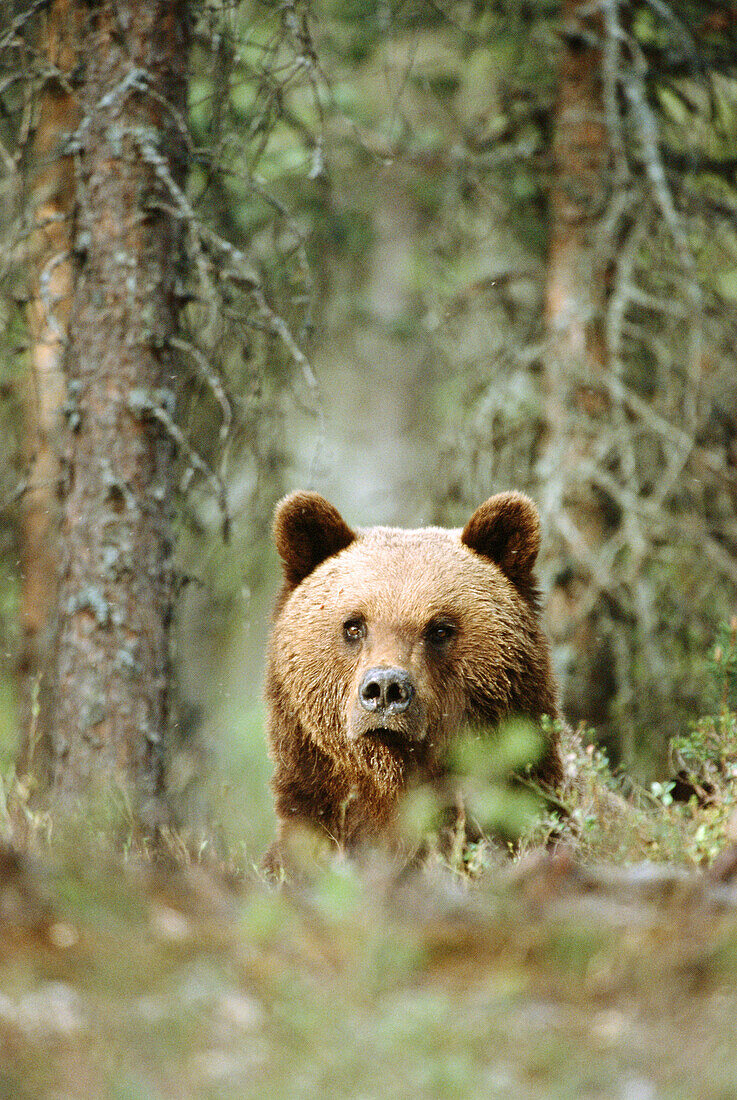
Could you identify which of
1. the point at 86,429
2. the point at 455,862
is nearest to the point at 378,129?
the point at 86,429

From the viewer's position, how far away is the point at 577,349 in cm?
733

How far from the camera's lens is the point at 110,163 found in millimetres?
5184

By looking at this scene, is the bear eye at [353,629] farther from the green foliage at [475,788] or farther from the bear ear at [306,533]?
the green foliage at [475,788]

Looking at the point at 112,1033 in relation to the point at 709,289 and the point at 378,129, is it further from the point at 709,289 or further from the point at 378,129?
the point at 378,129

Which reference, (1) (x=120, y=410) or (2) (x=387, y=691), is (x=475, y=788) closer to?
(2) (x=387, y=691)

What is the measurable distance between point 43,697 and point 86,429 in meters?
2.03

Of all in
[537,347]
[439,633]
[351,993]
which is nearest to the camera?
[351,993]

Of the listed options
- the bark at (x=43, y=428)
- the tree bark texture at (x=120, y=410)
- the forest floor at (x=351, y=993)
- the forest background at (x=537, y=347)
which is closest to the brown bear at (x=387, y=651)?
the tree bark texture at (x=120, y=410)

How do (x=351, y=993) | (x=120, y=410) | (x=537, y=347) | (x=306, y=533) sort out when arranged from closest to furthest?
(x=351, y=993) → (x=306, y=533) → (x=120, y=410) → (x=537, y=347)

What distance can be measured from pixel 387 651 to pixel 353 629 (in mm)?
316

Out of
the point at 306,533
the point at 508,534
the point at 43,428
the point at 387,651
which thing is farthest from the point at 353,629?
the point at 43,428

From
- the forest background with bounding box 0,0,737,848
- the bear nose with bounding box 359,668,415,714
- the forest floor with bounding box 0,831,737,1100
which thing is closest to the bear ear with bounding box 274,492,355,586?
the forest background with bounding box 0,0,737,848

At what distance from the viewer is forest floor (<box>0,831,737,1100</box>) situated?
1.86 meters

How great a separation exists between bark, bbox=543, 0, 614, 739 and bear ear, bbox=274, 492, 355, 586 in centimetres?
240
